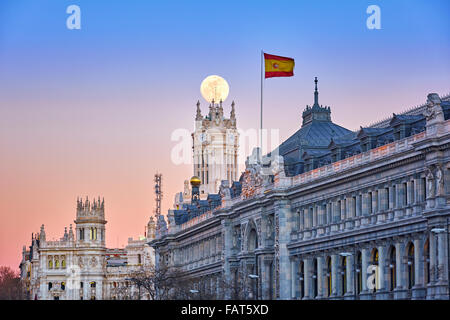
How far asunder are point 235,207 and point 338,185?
2870 centimetres

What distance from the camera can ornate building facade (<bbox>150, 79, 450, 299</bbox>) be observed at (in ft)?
315

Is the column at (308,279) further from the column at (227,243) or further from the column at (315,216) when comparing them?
the column at (227,243)

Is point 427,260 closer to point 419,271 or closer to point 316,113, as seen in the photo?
point 419,271

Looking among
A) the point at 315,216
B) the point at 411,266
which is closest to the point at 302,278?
the point at 315,216

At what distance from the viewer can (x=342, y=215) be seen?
377 feet

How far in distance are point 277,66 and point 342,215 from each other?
1763 cm

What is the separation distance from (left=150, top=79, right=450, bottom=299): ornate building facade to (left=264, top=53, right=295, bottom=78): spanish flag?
26.9 ft

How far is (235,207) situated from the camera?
468 feet

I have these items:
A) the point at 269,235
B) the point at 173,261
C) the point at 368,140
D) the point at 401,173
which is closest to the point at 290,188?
the point at 269,235

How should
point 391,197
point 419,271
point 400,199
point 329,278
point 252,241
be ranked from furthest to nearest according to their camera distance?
point 252,241 < point 329,278 < point 391,197 < point 400,199 < point 419,271

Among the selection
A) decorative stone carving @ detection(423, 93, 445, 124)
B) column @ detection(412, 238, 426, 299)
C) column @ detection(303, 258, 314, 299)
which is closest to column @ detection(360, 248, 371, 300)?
column @ detection(412, 238, 426, 299)

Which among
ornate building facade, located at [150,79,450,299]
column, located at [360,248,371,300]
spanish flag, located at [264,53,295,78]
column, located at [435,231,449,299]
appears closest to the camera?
column, located at [435,231,449,299]

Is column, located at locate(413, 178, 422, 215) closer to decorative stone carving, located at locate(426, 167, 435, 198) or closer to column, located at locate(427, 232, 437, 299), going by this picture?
decorative stone carving, located at locate(426, 167, 435, 198)

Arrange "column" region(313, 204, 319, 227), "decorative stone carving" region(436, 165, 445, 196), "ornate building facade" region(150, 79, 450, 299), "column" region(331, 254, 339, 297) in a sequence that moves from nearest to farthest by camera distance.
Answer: "decorative stone carving" region(436, 165, 445, 196) → "ornate building facade" region(150, 79, 450, 299) → "column" region(331, 254, 339, 297) → "column" region(313, 204, 319, 227)
